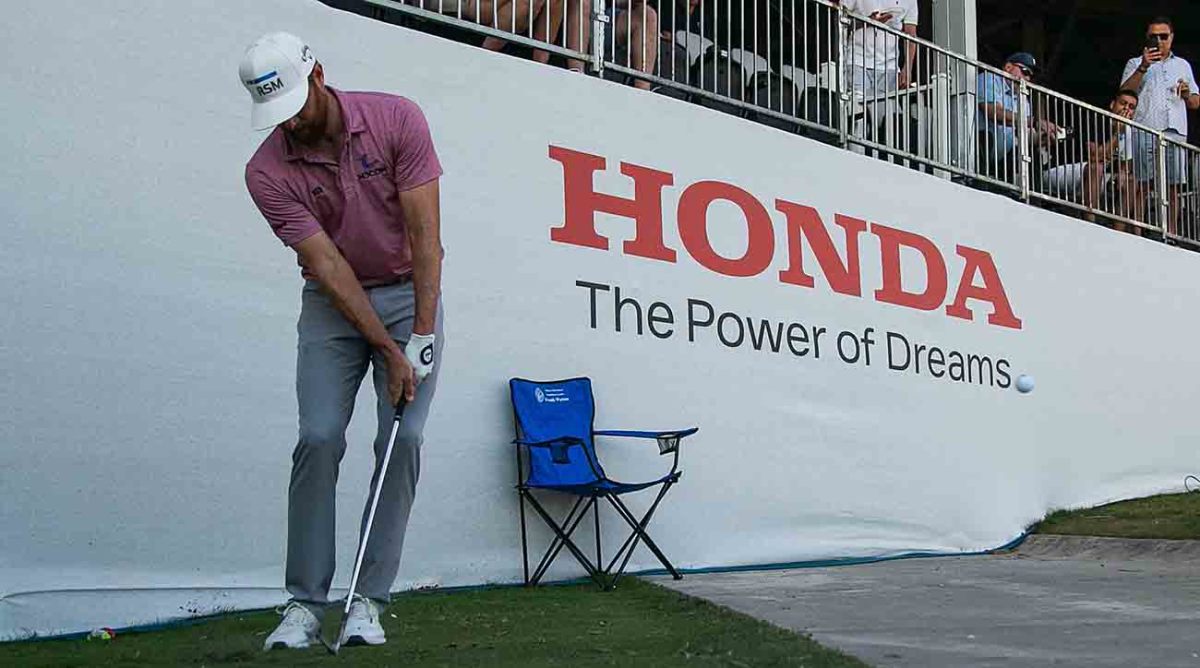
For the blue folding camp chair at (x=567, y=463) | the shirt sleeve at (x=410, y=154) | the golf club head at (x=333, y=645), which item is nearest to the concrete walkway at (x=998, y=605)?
the blue folding camp chair at (x=567, y=463)

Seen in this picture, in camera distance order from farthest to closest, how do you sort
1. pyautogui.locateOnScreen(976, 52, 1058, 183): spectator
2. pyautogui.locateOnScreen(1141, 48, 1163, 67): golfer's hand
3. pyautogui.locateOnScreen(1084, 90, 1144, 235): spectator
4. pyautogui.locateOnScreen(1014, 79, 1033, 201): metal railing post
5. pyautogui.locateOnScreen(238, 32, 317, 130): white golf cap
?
pyautogui.locateOnScreen(1141, 48, 1163, 67): golfer's hand < pyautogui.locateOnScreen(1084, 90, 1144, 235): spectator < pyautogui.locateOnScreen(1014, 79, 1033, 201): metal railing post < pyautogui.locateOnScreen(976, 52, 1058, 183): spectator < pyautogui.locateOnScreen(238, 32, 317, 130): white golf cap

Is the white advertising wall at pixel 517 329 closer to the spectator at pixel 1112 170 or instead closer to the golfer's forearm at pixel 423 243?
the spectator at pixel 1112 170

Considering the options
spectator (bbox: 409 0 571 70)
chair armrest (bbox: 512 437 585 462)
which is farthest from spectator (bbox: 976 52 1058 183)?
chair armrest (bbox: 512 437 585 462)

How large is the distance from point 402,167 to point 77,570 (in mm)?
1879

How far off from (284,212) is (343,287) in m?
0.24

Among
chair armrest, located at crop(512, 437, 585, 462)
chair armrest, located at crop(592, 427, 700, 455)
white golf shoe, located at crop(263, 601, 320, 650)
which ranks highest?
chair armrest, located at crop(592, 427, 700, 455)

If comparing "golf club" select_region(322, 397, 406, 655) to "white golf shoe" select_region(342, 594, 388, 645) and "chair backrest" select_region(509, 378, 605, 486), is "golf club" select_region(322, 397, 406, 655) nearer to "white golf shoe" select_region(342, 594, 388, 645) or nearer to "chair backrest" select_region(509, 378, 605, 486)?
"white golf shoe" select_region(342, 594, 388, 645)

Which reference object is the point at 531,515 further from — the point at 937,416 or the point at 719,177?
the point at 937,416

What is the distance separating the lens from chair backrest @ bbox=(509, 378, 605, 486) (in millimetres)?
6180

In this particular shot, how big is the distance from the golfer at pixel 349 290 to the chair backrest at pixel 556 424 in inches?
84.4

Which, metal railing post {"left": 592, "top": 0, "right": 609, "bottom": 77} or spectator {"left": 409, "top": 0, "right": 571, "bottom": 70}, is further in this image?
metal railing post {"left": 592, "top": 0, "right": 609, "bottom": 77}

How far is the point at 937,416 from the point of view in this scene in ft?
27.7

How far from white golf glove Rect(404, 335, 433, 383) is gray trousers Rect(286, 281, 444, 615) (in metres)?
0.06

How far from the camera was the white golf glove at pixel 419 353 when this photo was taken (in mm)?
3879
